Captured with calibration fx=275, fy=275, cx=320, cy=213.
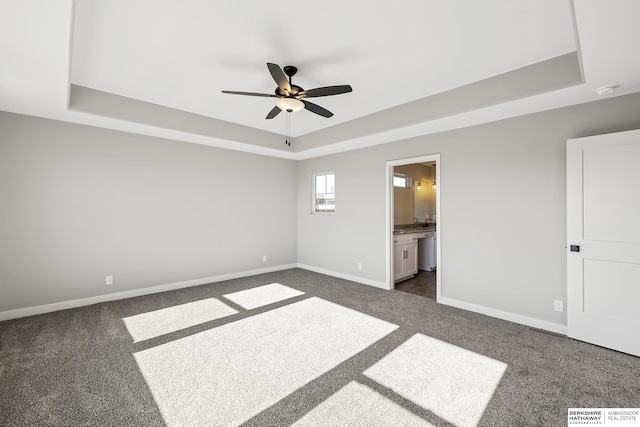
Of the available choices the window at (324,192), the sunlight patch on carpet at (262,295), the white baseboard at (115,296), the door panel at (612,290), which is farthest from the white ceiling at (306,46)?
the sunlight patch on carpet at (262,295)

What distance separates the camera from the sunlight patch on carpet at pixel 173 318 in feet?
9.84

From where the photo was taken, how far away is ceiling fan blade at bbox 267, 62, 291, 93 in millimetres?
2343

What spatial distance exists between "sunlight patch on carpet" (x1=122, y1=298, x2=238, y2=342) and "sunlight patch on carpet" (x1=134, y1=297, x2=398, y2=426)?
35cm

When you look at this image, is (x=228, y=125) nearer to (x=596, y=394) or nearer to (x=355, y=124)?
(x=355, y=124)

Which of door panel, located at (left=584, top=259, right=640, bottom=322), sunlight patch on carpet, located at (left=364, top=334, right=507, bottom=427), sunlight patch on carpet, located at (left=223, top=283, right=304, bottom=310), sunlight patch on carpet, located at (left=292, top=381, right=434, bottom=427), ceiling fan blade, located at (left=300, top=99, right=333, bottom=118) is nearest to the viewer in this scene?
sunlight patch on carpet, located at (left=292, top=381, right=434, bottom=427)

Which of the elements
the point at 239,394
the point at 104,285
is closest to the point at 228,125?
the point at 104,285

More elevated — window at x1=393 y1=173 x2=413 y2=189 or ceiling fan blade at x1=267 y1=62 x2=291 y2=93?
ceiling fan blade at x1=267 y1=62 x2=291 y2=93

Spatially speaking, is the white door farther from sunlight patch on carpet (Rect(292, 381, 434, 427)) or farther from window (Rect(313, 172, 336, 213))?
window (Rect(313, 172, 336, 213))

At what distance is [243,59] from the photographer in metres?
2.68

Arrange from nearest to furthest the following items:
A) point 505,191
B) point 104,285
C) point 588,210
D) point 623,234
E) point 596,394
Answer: point 596,394
point 623,234
point 588,210
point 505,191
point 104,285

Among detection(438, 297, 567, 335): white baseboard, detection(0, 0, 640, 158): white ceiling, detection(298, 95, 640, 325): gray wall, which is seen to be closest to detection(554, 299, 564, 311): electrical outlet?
detection(298, 95, 640, 325): gray wall

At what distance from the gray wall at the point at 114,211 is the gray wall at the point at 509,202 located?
2830 mm

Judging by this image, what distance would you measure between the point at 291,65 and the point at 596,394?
3706mm
